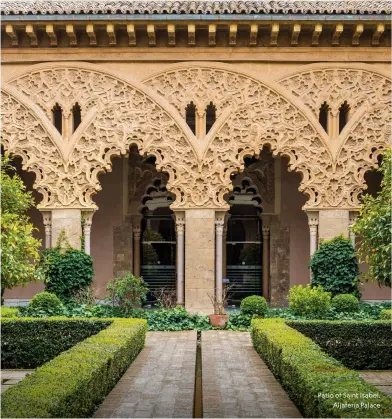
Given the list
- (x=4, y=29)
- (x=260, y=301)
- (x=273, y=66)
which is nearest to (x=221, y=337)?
(x=260, y=301)

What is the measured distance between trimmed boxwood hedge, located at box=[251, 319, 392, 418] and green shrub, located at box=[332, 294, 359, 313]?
4.57 meters

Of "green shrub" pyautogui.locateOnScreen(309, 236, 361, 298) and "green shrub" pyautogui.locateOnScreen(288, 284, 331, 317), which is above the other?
"green shrub" pyautogui.locateOnScreen(309, 236, 361, 298)

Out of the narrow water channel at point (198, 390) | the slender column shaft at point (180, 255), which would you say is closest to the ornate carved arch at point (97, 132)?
the slender column shaft at point (180, 255)

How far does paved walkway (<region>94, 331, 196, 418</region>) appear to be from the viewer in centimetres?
696

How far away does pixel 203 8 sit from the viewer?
15.3 m

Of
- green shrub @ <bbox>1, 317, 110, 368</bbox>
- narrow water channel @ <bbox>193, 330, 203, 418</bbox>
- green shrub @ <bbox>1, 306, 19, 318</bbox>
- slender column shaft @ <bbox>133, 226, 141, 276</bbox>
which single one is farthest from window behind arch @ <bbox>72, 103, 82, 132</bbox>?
narrow water channel @ <bbox>193, 330, 203, 418</bbox>

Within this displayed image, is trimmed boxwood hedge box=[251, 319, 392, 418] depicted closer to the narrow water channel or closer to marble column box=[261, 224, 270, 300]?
the narrow water channel

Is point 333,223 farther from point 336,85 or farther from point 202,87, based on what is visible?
point 202,87

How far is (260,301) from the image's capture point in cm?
1492

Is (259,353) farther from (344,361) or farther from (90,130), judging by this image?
(90,130)

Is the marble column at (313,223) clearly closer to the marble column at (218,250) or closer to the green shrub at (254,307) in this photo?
the green shrub at (254,307)

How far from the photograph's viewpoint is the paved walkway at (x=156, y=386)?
6957mm

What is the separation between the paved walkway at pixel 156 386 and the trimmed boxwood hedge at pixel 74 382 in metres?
0.15

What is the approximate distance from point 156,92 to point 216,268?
439 cm
